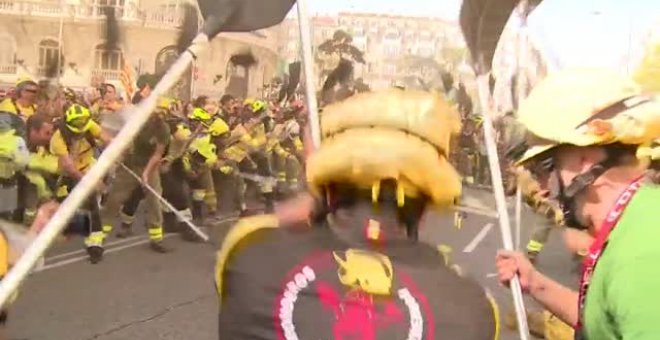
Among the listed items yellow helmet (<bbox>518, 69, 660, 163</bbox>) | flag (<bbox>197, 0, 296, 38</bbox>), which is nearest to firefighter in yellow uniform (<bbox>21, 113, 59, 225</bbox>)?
flag (<bbox>197, 0, 296, 38</bbox>)

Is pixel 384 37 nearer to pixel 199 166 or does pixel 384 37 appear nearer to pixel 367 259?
pixel 199 166

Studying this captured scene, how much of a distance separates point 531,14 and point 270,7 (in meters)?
0.70

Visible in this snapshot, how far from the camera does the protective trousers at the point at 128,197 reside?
3.55 meters

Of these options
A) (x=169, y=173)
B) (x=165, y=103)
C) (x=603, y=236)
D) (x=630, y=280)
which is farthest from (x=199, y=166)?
(x=630, y=280)

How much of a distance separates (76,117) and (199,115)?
359 mm

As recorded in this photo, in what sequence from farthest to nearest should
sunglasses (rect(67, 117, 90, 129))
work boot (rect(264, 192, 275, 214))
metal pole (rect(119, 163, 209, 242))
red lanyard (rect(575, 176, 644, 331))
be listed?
1. metal pole (rect(119, 163, 209, 242))
2. work boot (rect(264, 192, 275, 214))
3. sunglasses (rect(67, 117, 90, 129))
4. red lanyard (rect(575, 176, 644, 331))

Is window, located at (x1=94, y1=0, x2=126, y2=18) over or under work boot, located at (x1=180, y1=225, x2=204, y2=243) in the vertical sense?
over

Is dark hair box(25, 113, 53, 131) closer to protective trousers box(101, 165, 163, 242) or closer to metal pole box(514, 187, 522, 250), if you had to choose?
protective trousers box(101, 165, 163, 242)

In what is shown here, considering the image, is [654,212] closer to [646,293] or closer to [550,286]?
[646,293]

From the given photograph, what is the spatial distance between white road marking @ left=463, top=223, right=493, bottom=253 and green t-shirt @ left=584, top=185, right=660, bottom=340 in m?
1.98

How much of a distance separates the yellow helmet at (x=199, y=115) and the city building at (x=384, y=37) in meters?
0.37

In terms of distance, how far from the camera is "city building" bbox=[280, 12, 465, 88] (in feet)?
9.84

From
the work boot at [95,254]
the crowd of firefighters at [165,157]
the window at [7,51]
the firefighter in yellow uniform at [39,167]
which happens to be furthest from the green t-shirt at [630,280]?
the work boot at [95,254]

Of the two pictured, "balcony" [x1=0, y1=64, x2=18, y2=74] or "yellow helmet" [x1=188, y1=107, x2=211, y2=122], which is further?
"yellow helmet" [x1=188, y1=107, x2=211, y2=122]
